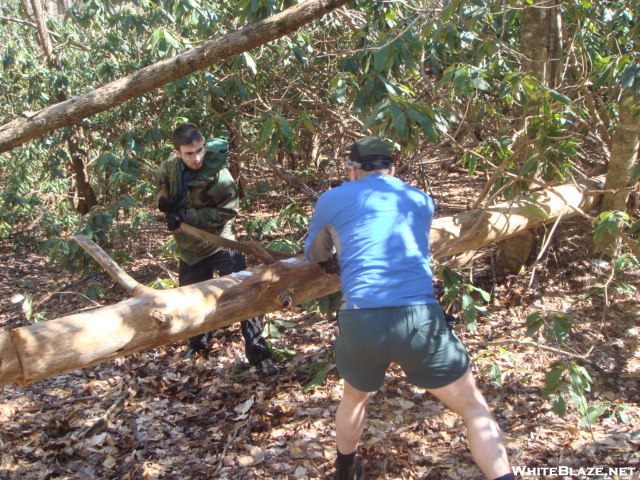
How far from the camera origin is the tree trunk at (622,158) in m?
4.16

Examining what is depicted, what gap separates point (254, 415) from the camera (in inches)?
144

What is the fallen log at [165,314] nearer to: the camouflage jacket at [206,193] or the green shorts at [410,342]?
the green shorts at [410,342]

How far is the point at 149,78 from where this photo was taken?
2.98 meters

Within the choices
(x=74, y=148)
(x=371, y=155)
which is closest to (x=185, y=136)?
(x=371, y=155)

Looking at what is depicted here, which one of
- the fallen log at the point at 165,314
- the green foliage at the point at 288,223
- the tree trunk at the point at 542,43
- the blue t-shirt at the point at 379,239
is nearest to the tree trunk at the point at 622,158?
the tree trunk at the point at 542,43

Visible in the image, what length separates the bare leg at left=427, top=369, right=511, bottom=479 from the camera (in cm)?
226

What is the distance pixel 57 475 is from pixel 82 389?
1204mm

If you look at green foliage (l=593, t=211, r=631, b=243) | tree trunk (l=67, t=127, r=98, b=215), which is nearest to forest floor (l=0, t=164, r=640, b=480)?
green foliage (l=593, t=211, r=631, b=243)

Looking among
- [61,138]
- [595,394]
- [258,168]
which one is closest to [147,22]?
[61,138]

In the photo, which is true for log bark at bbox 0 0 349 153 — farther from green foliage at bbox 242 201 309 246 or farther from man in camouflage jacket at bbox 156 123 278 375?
green foliage at bbox 242 201 309 246

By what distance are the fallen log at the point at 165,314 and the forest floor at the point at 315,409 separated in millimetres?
433

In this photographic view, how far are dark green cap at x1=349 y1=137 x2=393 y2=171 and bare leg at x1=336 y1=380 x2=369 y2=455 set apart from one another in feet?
3.54

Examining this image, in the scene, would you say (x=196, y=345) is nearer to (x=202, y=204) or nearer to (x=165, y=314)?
(x=202, y=204)

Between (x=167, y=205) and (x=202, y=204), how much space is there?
262 millimetres
